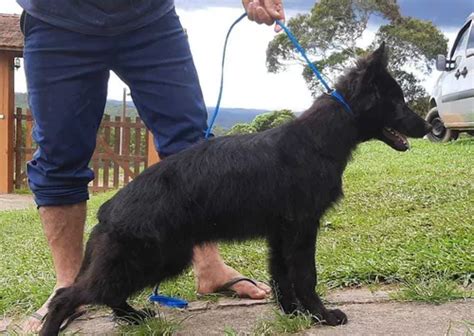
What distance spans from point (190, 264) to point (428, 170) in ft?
16.1

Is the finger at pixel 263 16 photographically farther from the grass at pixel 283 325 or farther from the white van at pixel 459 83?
the white van at pixel 459 83

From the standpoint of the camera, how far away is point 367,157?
31.4 feet

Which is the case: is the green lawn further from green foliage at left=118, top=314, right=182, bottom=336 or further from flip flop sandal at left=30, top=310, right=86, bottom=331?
green foliage at left=118, top=314, right=182, bottom=336

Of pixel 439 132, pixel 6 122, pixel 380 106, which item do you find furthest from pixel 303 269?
pixel 6 122

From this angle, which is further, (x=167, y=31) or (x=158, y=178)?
(x=167, y=31)

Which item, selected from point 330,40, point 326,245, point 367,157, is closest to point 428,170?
point 367,157

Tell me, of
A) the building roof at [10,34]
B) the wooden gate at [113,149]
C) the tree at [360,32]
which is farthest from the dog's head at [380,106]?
the tree at [360,32]

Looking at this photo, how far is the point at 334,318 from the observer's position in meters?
2.58

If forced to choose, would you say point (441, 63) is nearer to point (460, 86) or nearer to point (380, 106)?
point (460, 86)

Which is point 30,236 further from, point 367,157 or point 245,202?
point 367,157

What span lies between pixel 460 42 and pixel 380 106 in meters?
9.43

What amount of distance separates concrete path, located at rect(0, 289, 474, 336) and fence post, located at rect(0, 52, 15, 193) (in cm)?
1058

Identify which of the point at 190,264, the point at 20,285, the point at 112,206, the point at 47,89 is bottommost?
the point at 20,285

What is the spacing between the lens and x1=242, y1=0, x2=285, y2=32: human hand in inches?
109
